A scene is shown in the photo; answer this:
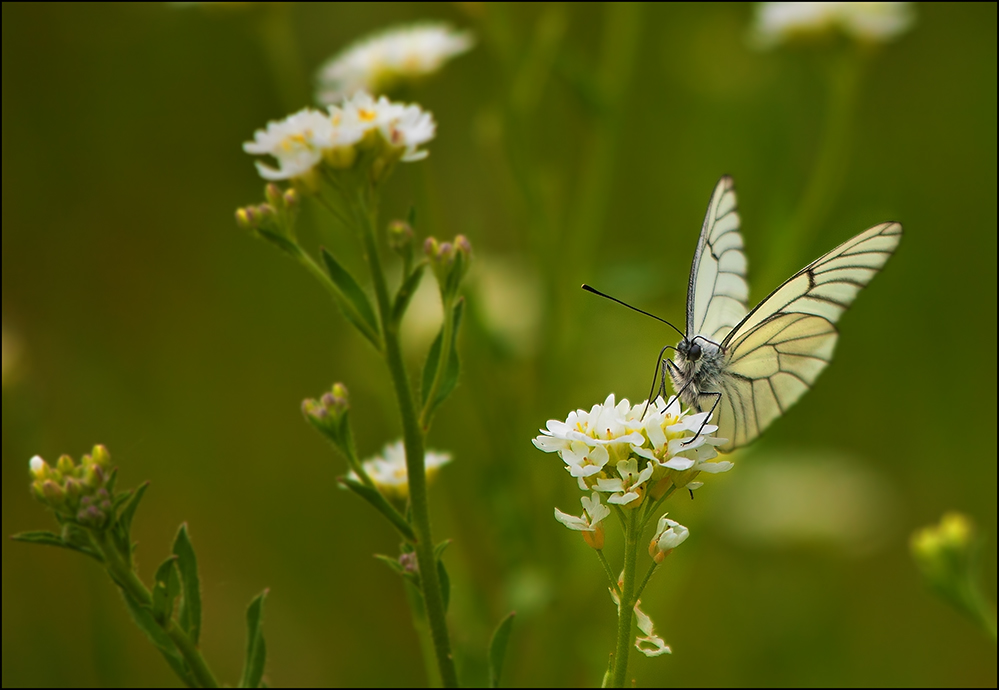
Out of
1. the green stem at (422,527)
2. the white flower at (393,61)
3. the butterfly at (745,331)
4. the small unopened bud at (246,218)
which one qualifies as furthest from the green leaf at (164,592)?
the white flower at (393,61)

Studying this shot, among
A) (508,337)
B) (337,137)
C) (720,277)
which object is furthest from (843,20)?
→ (337,137)

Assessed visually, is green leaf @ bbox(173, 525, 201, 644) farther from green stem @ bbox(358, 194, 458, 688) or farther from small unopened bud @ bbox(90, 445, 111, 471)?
green stem @ bbox(358, 194, 458, 688)

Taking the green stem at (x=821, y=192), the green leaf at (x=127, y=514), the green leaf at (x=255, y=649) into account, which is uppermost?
the green stem at (x=821, y=192)

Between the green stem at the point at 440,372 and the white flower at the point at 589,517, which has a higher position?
the green stem at the point at 440,372

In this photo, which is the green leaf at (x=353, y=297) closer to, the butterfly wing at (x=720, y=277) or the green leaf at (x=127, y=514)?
the green leaf at (x=127, y=514)

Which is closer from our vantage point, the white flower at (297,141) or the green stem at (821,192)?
the white flower at (297,141)

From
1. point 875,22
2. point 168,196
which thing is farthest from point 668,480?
point 168,196

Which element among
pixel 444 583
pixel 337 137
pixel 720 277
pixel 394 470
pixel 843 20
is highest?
pixel 843 20

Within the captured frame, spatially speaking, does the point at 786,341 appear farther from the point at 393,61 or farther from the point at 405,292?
the point at 393,61

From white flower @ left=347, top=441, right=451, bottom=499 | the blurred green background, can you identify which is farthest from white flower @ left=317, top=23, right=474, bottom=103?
white flower @ left=347, top=441, right=451, bottom=499
